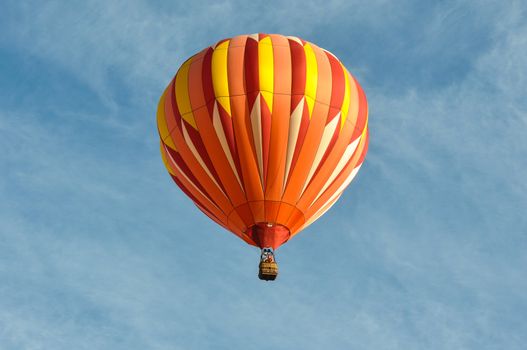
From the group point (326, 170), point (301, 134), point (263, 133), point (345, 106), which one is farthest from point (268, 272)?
point (345, 106)

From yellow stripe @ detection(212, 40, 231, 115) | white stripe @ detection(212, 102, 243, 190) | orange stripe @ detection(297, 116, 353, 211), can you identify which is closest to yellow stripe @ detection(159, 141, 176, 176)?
white stripe @ detection(212, 102, 243, 190)

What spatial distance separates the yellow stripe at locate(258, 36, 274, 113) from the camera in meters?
35.3

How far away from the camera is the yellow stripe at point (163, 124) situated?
37062mm

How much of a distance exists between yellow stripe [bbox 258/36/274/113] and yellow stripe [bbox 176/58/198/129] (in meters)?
2.36

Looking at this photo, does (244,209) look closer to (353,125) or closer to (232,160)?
(232,160)

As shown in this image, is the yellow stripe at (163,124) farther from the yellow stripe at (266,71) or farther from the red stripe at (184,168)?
the yellow stripe at (266,71)

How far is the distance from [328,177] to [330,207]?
2.20 metres

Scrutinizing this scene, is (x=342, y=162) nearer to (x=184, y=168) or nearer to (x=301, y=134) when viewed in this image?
(x=301, y=134)

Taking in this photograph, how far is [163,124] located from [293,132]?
4569mm

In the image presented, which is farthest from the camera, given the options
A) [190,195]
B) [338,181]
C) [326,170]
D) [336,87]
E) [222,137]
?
[190,195]

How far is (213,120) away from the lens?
116 feet

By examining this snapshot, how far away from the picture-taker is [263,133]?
35.2 metres

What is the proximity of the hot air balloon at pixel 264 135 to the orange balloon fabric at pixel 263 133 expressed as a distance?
1.2 inches

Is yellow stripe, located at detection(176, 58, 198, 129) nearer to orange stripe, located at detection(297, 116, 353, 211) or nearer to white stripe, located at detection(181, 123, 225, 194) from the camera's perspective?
white stripe, located at detection(181, 123, 225, 194)
